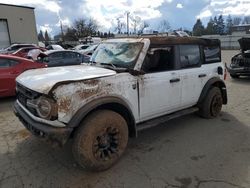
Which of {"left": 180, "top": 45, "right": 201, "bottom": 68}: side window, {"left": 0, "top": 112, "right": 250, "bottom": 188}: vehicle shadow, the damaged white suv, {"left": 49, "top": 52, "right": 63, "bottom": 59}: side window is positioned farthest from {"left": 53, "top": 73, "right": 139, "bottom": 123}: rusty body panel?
{"left": 49, "top": 52, "right": 63, "bottom": 59}: side window

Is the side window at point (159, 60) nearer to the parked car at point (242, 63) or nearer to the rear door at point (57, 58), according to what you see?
the parked car at point (242, 63)

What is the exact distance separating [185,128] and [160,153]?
133 cm

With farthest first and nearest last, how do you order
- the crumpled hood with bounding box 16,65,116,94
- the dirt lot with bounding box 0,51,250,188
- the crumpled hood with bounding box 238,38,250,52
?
1. the crumpled hood with bounding box 238,38,250,52
2. the dirt lot with bounding box 0,51,250,188
3. the crumpled hood with bounding box 16,65,116,94

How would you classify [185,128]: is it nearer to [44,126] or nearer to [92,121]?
[92,121]

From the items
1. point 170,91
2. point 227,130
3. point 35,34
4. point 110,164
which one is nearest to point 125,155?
point 110,164

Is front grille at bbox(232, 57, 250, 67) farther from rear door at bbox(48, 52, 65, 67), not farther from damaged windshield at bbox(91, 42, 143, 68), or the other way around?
rear door at bbox(48, 52, 65, 67)

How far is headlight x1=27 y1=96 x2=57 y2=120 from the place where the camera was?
3.14 meters

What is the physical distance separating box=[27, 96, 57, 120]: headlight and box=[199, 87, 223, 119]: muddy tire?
3.57 metres

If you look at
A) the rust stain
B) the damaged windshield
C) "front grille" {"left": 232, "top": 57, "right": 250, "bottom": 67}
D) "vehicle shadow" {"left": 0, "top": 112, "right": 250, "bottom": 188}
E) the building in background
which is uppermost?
the building in background

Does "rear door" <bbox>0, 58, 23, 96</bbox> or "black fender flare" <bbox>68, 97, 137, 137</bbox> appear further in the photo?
"rear door" <bbox>0, 58, 23, 96</bbox>

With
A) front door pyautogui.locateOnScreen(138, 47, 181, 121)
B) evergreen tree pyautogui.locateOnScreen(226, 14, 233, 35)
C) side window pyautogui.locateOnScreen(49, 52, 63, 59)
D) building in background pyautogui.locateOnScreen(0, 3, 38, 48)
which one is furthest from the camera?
evergreen tree pyautogui.locateOnScreen(226, 14, 233, 35)

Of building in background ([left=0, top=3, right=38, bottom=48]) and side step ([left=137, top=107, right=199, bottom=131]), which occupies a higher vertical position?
building in background ([left=0, top=3, right=38, bottom=48])

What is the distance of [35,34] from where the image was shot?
35094 mm

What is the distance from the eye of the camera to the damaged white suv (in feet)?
10.4
